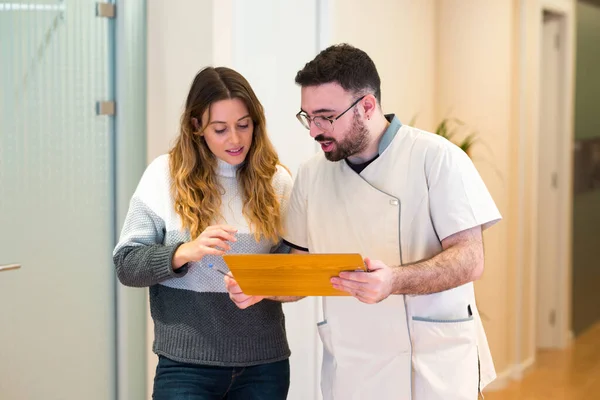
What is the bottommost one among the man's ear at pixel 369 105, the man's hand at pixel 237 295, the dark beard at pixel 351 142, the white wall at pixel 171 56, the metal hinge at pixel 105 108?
the man's hand at pixel 237 295

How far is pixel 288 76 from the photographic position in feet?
10.3

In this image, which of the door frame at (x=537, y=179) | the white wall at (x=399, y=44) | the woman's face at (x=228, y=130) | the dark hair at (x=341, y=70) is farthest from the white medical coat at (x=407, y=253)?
the door frame at (x=537, y=179)

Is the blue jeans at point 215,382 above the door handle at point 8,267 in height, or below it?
below

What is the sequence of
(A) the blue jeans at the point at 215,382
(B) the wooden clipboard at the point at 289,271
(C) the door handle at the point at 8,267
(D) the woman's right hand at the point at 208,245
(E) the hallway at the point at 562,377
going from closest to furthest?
(B) the wooden clipboard at the point at 289,271, (D) the woman's right hand at the point at 208,245, (A) the blue jeans at the point at 215,382, (C) the door handle at the point at 8,267, (E) the hallway at the point at 562,377

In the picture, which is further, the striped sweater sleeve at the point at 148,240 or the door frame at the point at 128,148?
the door frame at the point at 128,148

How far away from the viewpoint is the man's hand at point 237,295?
1.89 meters

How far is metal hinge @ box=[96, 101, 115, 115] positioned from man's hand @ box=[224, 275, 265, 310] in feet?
3.72

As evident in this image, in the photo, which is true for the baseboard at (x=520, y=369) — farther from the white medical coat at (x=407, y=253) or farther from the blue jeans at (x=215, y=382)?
the blue jeans at (x=215, y=382)

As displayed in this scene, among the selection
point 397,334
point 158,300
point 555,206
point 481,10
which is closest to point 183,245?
point 158,300

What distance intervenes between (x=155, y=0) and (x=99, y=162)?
22.7 inches

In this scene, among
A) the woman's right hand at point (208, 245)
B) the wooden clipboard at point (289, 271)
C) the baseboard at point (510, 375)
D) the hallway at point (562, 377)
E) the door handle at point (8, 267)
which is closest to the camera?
the wooden clipboard at point (289, 271)

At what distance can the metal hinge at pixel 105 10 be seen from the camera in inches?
110

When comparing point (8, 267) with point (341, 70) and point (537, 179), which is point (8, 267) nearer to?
point (341, 70)

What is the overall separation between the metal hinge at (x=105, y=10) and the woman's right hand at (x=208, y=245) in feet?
3.98
